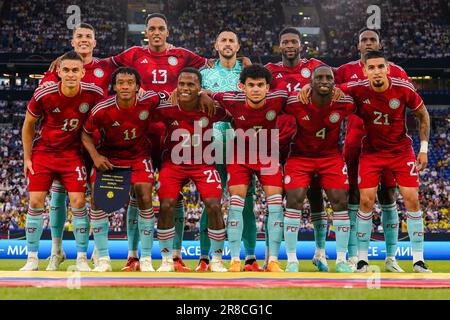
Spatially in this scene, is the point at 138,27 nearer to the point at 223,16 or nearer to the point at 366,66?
the point at 223,16

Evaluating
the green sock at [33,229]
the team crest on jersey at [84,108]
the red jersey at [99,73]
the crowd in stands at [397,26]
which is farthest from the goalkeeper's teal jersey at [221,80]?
the crowd in stands at [397,26]

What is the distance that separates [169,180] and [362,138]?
261cm

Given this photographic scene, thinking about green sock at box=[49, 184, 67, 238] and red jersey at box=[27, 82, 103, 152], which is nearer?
red jersey at box=[27, 82, 103, 152]

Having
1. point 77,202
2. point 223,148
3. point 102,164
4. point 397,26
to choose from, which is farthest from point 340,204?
point 397,26

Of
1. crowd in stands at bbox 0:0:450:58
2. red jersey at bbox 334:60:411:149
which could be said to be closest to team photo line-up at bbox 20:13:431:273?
Result: red jersey at bbox 334:60:411:149

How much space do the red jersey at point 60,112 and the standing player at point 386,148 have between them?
324cm

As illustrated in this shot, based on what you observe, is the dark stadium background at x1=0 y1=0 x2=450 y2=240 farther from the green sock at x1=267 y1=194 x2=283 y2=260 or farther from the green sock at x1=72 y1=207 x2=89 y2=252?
the green sock at x1=267 y1=194 x2=283 y2=260

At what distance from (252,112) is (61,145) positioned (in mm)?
2412

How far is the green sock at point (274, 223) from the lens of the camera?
8.05 metres

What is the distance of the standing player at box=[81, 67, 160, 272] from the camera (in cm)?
802

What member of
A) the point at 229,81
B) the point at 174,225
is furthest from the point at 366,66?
the point at 174,225

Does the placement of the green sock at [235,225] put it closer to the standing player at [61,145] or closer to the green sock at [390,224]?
the standing player at [61,145]

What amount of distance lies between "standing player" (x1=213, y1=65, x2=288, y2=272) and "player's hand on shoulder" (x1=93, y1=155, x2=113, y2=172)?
1470mm

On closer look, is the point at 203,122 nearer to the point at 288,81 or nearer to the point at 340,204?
the point at 288,81
